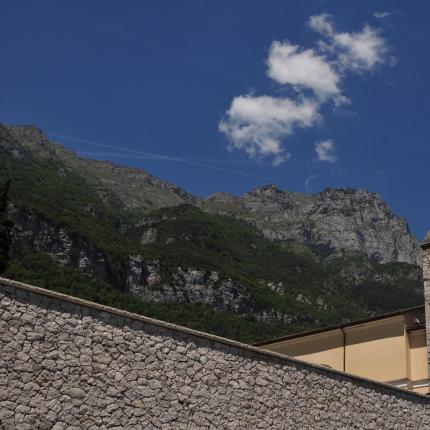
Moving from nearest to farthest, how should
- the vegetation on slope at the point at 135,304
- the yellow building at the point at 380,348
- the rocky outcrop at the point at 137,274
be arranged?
the yellow building at the point at 380,348
the vegetation on slope at the point at 135,304
the rocky outcrop at the point at 137,274

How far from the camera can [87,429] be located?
508 inches

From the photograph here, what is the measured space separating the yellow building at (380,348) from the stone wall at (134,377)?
318 inches

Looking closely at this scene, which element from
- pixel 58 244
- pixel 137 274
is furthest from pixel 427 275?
pixel 137 274

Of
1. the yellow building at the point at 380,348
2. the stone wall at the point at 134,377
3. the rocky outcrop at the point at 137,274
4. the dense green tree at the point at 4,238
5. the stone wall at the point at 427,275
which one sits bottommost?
the stone wall at the point at 134,377

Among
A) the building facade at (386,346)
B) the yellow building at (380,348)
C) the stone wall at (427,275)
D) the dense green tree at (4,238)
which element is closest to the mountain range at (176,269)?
the dense green tree at (4,238)

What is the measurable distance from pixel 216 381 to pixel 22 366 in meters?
4.99

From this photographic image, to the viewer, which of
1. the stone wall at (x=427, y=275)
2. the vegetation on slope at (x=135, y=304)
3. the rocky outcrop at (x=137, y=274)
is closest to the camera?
the stone wall at (x=427, y=275)

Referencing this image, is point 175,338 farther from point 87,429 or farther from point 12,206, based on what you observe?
point 12,206

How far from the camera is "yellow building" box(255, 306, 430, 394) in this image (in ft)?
82.7

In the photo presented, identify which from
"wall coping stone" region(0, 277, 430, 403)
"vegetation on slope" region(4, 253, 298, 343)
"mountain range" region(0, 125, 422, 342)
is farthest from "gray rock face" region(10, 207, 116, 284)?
"wall coping stone" region(0, 277, 430, 403)

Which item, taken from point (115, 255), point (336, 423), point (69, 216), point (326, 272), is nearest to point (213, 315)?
point (115, 255)

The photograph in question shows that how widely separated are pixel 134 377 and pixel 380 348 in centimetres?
1615

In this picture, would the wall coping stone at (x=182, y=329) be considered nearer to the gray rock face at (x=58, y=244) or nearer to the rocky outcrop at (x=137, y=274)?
the gray rock face at (x=58, y=244)

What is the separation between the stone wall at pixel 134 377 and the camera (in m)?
12.4
